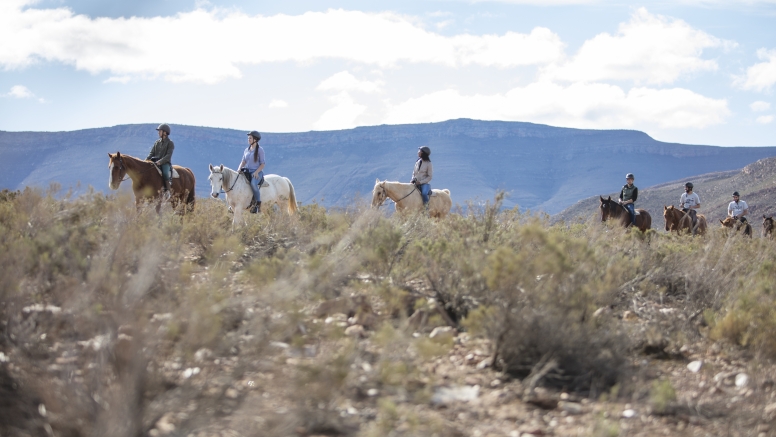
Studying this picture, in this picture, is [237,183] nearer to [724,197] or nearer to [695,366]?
[695,366]

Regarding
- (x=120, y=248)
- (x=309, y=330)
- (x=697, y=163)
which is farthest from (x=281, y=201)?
(x=697, y=163)

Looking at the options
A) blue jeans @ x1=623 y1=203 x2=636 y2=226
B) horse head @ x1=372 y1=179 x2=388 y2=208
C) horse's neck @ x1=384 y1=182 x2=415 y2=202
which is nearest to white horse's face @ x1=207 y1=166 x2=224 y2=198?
horse head @ x1=372 y1=179 x2=388 y2=208

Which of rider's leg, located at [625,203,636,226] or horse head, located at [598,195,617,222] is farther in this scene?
rider's leg, located at [625,203,636,226]

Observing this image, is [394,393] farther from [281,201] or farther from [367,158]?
[367,158]

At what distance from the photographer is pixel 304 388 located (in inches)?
142

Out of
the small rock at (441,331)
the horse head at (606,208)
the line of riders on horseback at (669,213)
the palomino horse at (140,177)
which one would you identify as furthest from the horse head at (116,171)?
the horse head at (606,208)

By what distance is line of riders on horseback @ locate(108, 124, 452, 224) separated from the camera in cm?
1255

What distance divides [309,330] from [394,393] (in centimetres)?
98

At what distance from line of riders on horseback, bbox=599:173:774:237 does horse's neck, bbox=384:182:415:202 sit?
424 centimetres

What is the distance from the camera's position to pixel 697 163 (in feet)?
411

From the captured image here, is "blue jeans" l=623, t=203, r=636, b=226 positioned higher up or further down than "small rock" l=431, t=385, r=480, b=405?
higher up

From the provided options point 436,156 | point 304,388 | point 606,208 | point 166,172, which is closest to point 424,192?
point 606,208

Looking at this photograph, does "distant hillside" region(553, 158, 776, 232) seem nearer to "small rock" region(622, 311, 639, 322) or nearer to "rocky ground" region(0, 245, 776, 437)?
"small rock" region(622, 311, 639, 322)

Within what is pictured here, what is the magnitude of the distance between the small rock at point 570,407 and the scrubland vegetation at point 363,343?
0.01 metres
